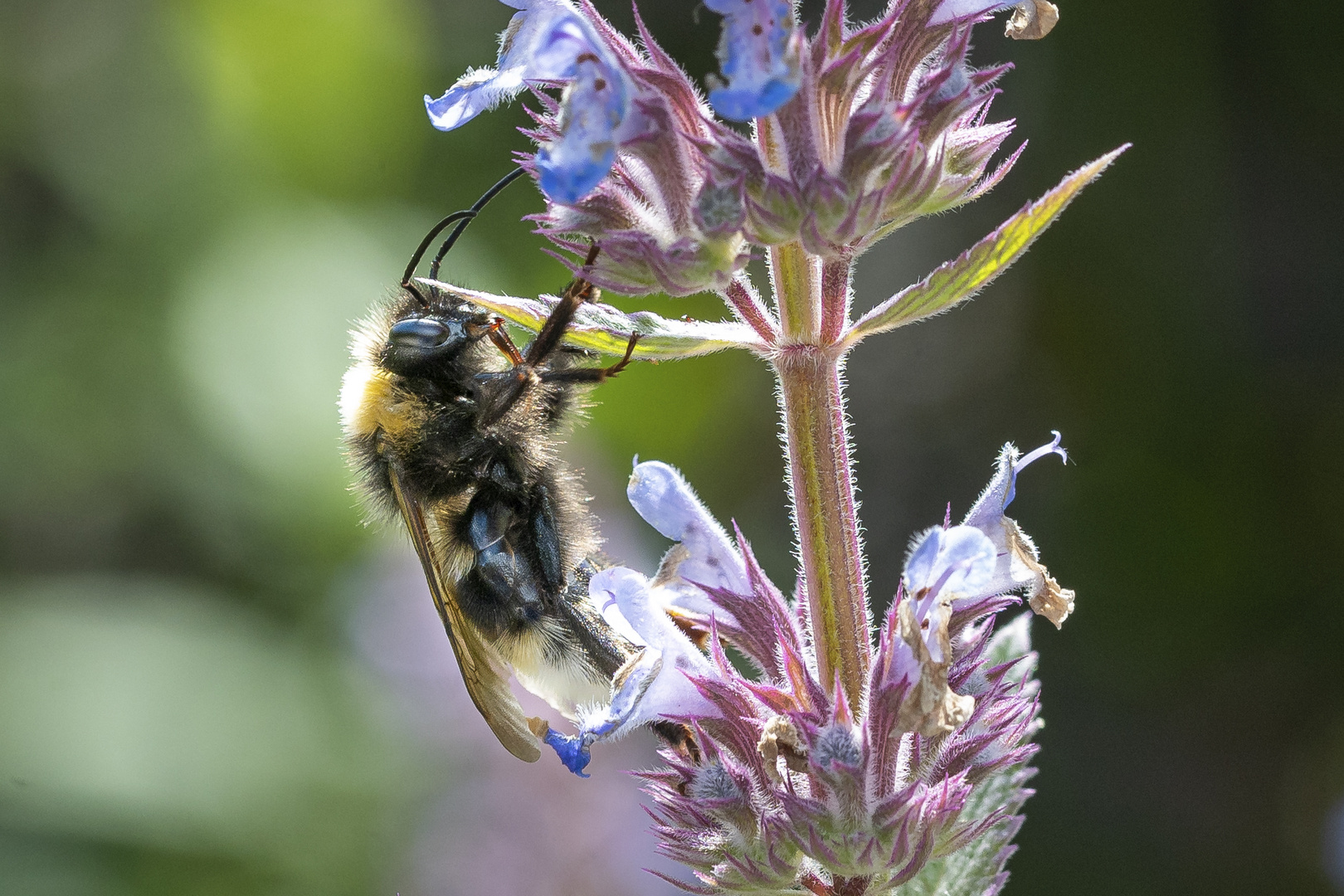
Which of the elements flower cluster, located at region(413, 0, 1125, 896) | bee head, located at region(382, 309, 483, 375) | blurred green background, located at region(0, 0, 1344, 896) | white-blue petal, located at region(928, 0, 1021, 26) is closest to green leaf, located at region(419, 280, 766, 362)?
flower cluster, located at region(413, 0, 1125, 896)

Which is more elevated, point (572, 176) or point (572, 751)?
point (572, 176)

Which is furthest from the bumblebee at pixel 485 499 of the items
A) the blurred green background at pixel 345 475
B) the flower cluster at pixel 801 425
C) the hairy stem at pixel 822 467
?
the blurred green background at pixel 345 475

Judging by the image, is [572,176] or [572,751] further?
[572,751]

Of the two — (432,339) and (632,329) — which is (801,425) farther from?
(432,339)

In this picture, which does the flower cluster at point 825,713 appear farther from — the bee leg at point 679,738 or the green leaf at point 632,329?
the green leaf at point 632,329

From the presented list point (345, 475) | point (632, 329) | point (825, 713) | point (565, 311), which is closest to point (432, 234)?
point (565, 311)

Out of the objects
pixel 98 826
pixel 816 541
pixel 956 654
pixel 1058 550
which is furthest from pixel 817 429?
pixel 1058 550

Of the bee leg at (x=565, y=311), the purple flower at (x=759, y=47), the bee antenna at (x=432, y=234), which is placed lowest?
the purple flower at (x=759, y=47)
